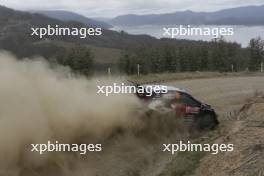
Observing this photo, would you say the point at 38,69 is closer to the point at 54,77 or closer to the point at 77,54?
the point at 54,77

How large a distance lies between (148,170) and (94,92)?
2528mm

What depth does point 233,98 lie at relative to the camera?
19.5m

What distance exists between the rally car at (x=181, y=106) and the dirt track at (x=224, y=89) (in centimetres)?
270

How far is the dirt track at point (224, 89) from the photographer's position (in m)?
18.4

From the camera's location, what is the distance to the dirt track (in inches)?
723

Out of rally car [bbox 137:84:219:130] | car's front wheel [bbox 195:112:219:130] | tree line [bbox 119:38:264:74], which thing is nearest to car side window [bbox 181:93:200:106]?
rally car [bbox 137:84:219:130]

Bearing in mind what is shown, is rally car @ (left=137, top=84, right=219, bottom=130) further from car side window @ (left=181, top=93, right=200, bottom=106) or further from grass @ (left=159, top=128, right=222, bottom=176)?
grass @ (left=159, top=128, right=222, bottom=176)

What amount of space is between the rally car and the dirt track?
106 inches
